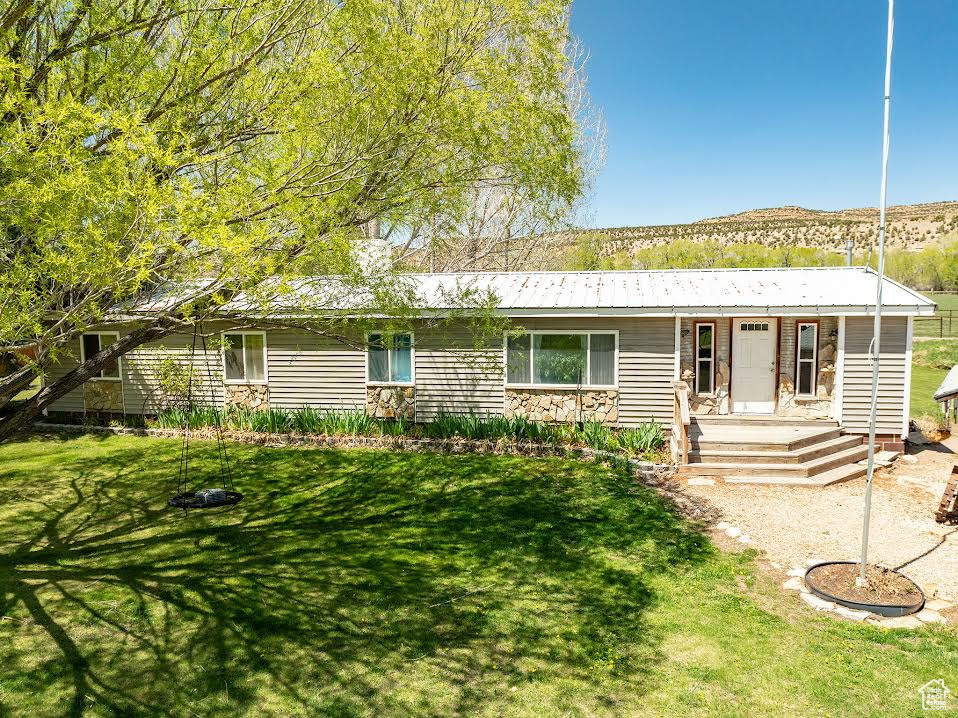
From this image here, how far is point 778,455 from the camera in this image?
1105 cm

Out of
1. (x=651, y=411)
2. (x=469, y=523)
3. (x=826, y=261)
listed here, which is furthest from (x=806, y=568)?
(x=826, y=261)

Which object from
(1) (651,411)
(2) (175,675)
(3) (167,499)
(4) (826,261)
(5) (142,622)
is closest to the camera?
(2) (175,675)

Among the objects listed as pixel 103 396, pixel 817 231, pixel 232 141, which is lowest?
pixel 103 396

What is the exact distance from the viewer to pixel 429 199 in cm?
787

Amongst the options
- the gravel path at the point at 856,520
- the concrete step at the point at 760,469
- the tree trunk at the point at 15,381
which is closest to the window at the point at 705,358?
the concrete step at the point at 760,469

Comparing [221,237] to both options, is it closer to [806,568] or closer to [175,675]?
[175,675]

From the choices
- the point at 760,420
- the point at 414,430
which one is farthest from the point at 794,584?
the point at 414,430

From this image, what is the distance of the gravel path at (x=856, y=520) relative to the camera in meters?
7.56

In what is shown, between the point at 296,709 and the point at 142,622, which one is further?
the point at 142,622

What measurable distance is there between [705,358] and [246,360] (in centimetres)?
1067

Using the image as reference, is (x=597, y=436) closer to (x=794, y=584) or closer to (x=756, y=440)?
(x=756, y=440)

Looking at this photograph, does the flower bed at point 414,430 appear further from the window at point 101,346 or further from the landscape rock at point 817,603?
the landscape rock at point 817,603

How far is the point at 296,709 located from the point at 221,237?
A: 3756 millimetres

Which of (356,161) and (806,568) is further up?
(356,161)
